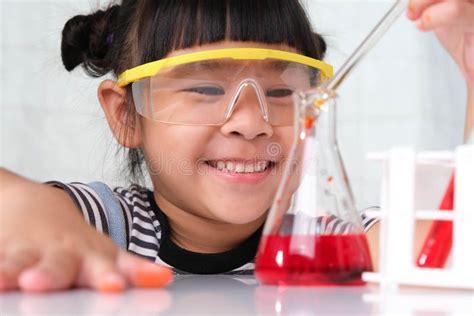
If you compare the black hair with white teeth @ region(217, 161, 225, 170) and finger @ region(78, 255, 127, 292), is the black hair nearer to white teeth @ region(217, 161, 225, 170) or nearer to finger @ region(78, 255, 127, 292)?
white teeth @ region(217, 161, 225, 170)

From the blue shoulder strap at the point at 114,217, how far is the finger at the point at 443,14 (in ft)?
2.26

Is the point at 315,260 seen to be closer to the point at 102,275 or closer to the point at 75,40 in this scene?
the point at 102,275

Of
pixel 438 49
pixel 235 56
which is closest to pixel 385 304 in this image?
pixel 235 56

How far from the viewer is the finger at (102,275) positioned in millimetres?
621

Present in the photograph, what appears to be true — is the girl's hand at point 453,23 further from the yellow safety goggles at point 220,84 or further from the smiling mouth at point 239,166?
the smiling mouth at point 239,166

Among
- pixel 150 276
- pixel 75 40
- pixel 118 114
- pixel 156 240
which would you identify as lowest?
pixel 156 240

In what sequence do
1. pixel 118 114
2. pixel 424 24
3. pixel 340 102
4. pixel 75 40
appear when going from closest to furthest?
pixel 424 24 < pixel 118 114 < pixel 75 40 < pixel 340 102

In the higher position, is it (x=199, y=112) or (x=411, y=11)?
(x=411, y=11)

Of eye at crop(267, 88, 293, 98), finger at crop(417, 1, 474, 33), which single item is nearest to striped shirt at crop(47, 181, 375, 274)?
eye at crop(267, 88, 293, 98)

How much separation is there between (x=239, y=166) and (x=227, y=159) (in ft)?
0.09

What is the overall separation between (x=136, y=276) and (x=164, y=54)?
73 cm

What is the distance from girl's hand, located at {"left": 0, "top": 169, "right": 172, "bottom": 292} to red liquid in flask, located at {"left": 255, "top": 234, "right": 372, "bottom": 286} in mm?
93

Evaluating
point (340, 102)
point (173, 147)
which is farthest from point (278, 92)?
point (340, 102)

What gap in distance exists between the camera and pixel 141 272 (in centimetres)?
65
